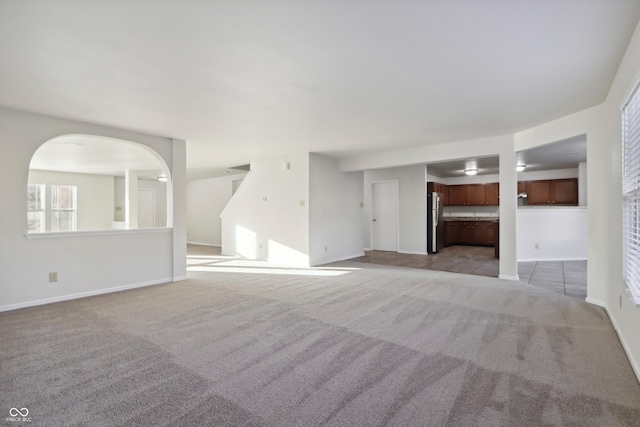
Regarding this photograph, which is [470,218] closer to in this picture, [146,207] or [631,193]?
[631,193]

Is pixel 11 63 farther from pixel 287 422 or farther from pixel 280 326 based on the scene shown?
pixel 287 422

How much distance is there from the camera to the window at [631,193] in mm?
2268

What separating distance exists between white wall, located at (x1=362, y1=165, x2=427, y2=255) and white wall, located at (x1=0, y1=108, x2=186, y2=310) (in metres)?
5.94

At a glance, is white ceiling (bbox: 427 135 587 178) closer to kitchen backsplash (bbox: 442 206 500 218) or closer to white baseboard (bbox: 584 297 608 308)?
kitchen backsplash (bbox: 442 206 500 218)

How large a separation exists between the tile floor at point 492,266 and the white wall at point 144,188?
8105 mm

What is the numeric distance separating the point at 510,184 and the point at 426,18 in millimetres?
4094

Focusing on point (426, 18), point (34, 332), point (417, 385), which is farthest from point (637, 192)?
point (34, 332)

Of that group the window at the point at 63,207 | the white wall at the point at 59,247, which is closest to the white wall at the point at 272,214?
the white wall at the point at 59,247

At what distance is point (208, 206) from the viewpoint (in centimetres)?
1102

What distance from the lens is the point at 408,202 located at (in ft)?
28.6

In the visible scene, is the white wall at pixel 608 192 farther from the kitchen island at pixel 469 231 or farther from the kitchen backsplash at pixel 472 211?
the kitchen backsplash at pixel 472 211

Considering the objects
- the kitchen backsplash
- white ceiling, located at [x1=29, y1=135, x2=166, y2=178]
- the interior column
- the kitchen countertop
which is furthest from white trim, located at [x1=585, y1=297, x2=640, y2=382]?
the interior column

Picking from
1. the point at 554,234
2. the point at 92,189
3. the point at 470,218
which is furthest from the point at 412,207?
the point at 92,189

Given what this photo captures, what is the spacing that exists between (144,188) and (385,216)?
8698 millimetres
